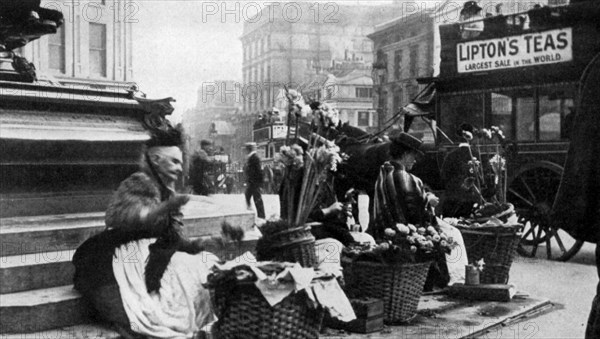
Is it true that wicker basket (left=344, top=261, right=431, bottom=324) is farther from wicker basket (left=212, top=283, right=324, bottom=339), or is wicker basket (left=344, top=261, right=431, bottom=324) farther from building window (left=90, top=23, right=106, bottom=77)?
building window (left=90, top=23, right=106, bottom=77)

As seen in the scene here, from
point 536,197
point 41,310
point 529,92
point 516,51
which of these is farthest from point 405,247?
point 516,51

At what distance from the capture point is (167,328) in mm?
4984

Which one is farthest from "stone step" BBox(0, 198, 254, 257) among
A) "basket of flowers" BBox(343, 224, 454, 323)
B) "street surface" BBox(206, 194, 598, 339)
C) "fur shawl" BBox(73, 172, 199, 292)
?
"basket of flowers" BBox(343, 224, 454, 323)

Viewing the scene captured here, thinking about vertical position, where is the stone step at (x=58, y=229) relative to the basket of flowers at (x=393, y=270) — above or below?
above

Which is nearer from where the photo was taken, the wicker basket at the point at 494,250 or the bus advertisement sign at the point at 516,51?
the wicker basket at the point at 494,250

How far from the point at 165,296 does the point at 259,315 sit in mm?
940

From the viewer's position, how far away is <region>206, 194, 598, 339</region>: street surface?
6.50m

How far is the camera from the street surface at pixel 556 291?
21.3ft

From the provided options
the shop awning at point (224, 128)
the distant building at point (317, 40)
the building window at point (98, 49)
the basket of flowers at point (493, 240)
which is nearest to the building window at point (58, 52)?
the building window at point (98, 49)

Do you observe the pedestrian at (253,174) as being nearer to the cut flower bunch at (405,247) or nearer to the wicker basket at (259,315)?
the cut flower bunch at (405,247)

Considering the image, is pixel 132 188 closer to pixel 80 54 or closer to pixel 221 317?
pixel 221 317

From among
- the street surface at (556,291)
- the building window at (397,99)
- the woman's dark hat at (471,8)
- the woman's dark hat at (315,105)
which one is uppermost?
the building window at (397,99)

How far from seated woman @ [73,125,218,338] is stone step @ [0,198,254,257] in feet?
2.19

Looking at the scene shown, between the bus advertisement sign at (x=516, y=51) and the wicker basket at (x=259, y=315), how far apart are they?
838 cm
